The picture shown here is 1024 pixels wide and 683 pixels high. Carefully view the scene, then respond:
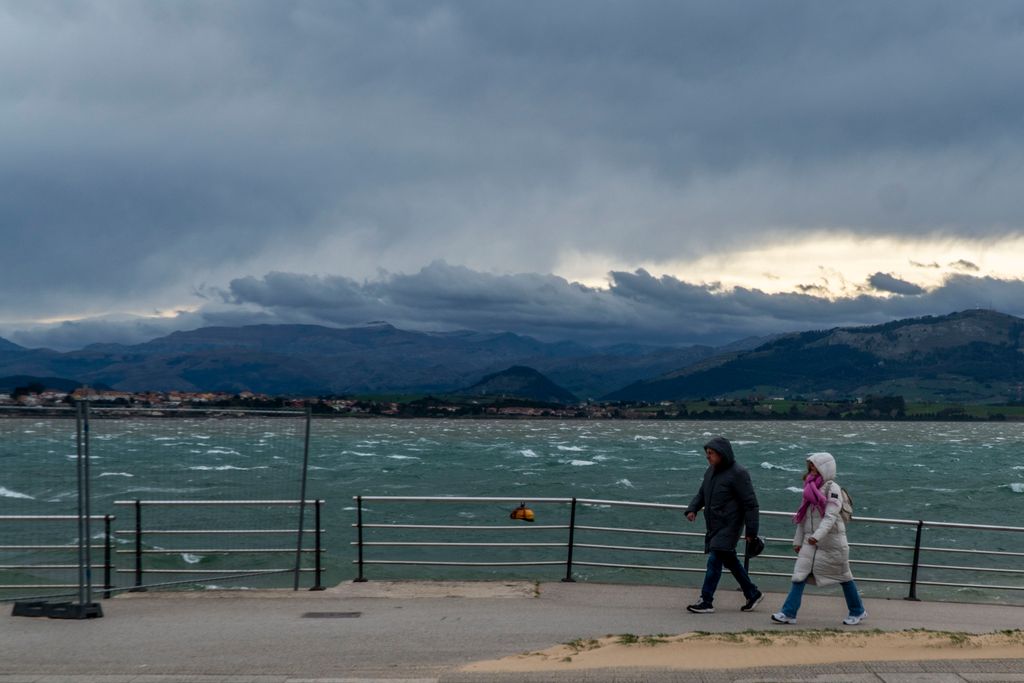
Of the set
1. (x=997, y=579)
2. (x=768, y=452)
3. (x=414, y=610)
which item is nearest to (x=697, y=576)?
(x=997, y=579)

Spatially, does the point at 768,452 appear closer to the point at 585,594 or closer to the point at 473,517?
the point at 473,517

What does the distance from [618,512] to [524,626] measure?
3974 centimetres

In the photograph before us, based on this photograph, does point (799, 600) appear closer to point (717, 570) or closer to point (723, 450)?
point (717, 570)

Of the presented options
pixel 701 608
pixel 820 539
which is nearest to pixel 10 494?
pixel 701 608

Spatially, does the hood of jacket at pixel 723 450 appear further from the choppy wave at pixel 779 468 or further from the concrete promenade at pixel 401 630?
the choppy wave at pixel 779 468

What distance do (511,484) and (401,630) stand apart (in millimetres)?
59279

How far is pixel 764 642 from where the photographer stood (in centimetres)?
918

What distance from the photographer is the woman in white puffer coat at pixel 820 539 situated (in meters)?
10.3

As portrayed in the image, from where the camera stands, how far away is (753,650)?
8.98 m

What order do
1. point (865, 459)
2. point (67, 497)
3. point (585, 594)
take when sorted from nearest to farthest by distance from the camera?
point (67, 497), point (585, 594), point (865, 459)

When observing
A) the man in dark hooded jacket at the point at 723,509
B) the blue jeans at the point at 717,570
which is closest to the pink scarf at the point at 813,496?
the man in dark hooded jacket at the point at 723,509

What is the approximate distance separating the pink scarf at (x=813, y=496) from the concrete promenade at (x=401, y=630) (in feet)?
3.90

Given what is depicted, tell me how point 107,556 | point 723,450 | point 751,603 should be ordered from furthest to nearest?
point 107,556, point 751,603, point 723,450

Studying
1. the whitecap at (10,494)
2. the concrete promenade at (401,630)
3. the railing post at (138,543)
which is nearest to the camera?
the concrete promenade at (401,630)
